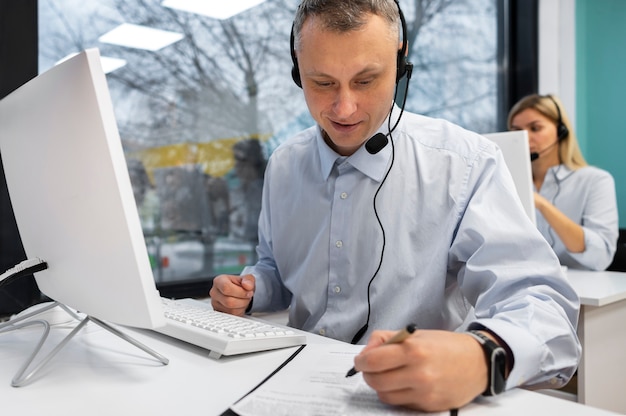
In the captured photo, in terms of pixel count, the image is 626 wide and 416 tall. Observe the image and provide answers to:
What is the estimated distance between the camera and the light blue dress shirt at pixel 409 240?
2.91 feet

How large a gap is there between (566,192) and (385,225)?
1.90m

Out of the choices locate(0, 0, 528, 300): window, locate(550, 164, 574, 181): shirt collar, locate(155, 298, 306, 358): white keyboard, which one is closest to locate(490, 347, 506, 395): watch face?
locate(155, 298, 306, 358): white keyboard

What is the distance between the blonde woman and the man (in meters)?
1.51

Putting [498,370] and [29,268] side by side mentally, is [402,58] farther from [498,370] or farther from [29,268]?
[29,268]

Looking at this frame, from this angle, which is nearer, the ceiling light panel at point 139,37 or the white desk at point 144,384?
the white desk at point 144,384

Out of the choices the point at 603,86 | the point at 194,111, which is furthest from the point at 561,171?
the point at 194,111

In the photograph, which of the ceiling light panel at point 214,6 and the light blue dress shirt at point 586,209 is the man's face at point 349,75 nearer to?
the ceiling light panel at point 214,6

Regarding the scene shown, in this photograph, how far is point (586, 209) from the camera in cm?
255

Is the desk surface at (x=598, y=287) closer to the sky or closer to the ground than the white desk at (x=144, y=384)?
closer to the ground

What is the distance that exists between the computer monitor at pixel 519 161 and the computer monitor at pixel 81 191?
133 centimetres

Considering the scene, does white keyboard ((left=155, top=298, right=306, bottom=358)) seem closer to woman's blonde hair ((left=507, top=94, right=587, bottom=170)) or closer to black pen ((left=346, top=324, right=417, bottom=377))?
black pen ((left=346, top=324, right=417, bottom=377))

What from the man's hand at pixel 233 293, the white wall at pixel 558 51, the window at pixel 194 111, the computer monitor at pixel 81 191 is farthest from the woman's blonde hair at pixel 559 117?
the computer monitor at pixel 81 191

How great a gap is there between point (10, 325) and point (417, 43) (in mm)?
2473

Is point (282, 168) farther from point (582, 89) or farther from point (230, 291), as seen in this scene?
point (582, 89)
